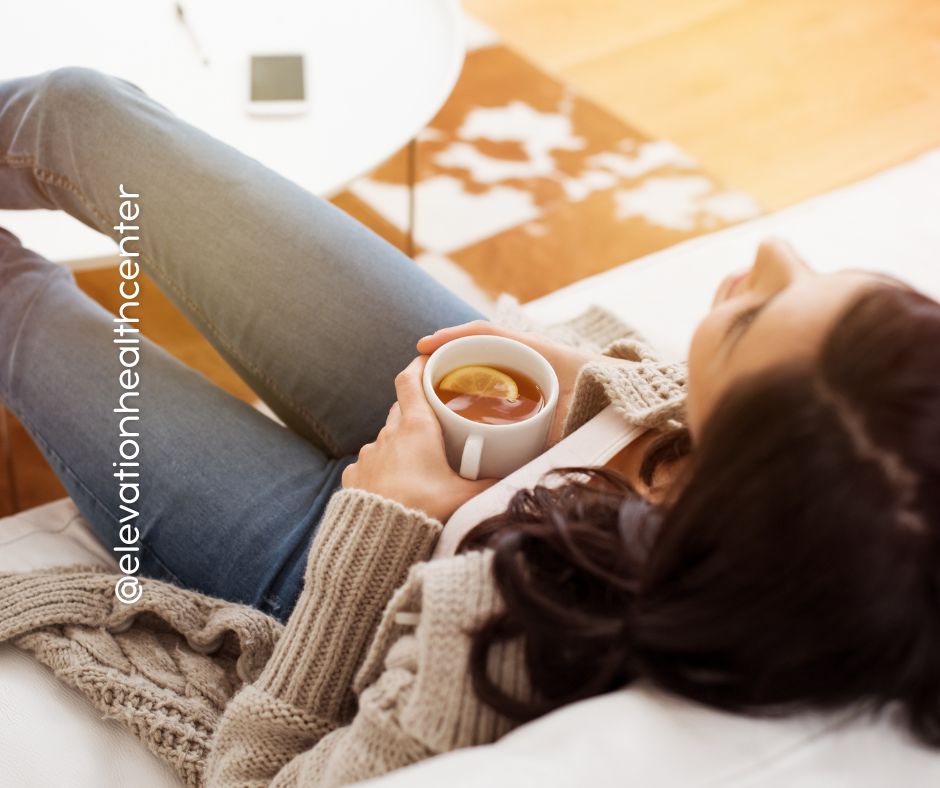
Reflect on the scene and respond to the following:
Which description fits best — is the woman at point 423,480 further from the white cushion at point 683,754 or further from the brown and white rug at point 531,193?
the brown and white rug at point 531,193

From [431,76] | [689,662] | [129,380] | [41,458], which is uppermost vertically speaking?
[431,76]

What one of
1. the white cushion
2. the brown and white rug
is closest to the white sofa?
the white cushion

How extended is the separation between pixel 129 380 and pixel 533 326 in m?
0.48

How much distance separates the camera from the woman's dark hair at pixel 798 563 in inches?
18.8

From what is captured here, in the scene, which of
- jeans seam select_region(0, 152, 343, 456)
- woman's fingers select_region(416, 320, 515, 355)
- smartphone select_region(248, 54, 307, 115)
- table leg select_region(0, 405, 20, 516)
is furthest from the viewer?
table leg select_region(0, 405, 20, 516)

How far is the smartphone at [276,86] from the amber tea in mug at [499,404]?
0.74m

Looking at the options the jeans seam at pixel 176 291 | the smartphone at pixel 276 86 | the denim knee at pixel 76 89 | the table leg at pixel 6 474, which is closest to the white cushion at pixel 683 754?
the jeans seam at pixel 176 291

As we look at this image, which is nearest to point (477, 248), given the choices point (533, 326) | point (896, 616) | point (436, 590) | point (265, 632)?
point (533, 326)

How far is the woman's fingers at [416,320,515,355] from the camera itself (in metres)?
0.89

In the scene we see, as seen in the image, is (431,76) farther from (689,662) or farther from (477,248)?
(689,662)

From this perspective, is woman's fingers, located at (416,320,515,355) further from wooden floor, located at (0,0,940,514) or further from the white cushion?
wooden floor, located at (0,0,940,514)

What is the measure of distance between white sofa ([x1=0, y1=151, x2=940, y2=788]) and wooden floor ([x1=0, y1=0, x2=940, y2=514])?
0.89 m

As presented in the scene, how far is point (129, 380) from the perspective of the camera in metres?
1.00

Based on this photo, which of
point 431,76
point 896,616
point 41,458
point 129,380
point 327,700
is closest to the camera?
point 896,616
